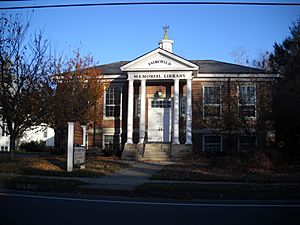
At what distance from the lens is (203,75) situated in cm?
2477

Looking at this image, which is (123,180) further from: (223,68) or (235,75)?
(223,68)

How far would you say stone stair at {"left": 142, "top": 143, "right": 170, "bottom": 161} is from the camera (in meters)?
21.5

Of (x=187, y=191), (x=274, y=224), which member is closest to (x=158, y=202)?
(x=187, y=191)

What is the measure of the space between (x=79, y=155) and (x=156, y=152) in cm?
692

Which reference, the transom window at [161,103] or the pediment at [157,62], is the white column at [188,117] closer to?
the pediment at [157,62]

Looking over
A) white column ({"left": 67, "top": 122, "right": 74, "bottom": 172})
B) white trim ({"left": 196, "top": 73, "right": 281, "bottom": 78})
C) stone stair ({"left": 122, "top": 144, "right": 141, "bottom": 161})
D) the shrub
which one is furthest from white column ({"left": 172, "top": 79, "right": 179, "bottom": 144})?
the shrub

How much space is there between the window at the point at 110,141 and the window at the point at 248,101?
31.5 ft

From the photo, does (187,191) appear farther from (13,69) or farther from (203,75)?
(203,75)

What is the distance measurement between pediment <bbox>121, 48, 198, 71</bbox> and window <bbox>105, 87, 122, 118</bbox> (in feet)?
8.74

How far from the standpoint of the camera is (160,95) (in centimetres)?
2459

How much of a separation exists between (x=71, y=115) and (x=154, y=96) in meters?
6.23

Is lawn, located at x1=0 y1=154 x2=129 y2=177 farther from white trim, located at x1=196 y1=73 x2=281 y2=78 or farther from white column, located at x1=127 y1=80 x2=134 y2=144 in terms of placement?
white trim, located at x1=196 y1=73 x2=281 y2=78

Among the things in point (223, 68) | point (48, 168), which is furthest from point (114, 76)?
point (48, 168)

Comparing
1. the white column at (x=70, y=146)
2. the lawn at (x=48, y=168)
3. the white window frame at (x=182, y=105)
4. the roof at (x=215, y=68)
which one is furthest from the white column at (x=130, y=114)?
the white column at (x=70, y=146)
